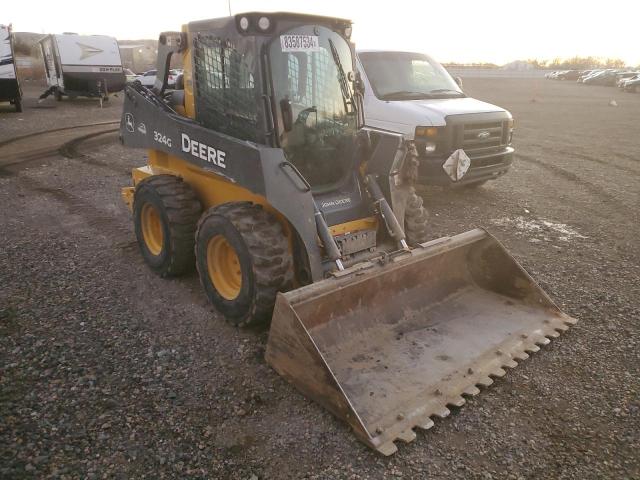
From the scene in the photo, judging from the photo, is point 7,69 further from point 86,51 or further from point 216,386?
point 216,386

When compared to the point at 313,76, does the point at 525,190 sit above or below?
below

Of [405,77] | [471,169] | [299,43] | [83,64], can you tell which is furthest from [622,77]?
[299,43]

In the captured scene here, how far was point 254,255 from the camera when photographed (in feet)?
12.4

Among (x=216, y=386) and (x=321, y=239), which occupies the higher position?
(x=321, y=239)

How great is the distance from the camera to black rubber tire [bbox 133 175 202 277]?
4801 mm

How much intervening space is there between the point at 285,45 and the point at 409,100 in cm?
406

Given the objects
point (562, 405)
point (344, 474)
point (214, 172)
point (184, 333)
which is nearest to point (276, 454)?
point (344, 474)

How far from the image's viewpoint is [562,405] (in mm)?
3410

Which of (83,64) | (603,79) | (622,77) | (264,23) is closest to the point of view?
(264,23)

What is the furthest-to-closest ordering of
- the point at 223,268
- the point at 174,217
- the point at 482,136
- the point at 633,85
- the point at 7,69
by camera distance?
the point at 633,85 < the point at 7,69 < the point at 482,136 < the point at 174,217 < the point at 223,268

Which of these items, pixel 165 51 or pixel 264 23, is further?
pixel 165 51

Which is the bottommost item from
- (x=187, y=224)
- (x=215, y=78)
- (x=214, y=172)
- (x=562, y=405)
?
(x=562, y=405)

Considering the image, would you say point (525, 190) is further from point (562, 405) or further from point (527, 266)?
point (562, 405)

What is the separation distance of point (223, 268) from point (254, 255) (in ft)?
2.50
